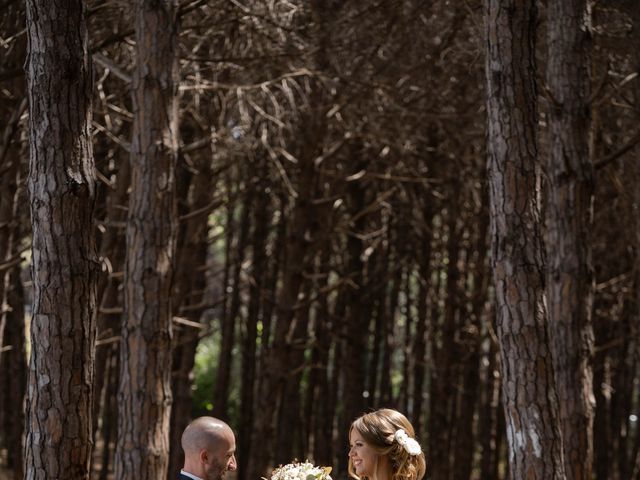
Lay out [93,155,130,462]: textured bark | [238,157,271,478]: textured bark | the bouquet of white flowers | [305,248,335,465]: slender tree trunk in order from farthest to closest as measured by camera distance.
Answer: [238,157,271,478]: textured bark, [305,248,335,465]: slender tree trunk, [93,155,130,462]: textured bark, the bouquet of white flowers

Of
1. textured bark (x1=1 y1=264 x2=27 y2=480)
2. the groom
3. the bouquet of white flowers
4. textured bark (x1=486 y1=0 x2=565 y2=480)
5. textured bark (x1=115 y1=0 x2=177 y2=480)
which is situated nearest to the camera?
the groom

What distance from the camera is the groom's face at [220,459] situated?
509 centimetres

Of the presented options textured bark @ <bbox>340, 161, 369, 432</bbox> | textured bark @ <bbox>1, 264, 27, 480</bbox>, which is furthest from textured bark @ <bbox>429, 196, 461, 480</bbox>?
textured bark @ <bbox>1, 264, 27, 480</bbox>

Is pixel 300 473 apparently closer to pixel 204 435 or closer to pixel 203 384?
pixel 204 435

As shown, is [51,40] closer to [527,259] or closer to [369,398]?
[527,259]

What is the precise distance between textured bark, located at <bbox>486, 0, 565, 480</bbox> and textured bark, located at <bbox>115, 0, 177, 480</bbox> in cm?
243

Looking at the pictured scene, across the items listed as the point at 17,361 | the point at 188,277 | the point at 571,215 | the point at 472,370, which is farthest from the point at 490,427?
the point at 571,215

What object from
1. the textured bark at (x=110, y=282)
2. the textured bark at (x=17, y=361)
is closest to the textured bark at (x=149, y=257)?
the textured bark at (x=110, y=282)

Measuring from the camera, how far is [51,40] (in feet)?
19.1

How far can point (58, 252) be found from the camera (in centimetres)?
578

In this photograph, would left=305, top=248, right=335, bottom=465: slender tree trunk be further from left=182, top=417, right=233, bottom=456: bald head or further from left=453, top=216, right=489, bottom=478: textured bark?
left=182, top=417, right=233, bottom=456: bald head

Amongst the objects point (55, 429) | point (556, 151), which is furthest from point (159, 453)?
point (556, 151)

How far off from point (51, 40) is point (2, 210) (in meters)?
4.56

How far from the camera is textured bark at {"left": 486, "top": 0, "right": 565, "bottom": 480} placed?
22.2ft
